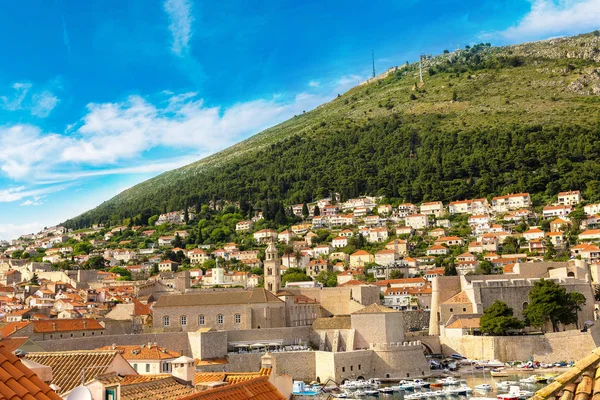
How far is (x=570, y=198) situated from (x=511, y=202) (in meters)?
7.17

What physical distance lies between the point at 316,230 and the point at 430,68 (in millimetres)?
76566

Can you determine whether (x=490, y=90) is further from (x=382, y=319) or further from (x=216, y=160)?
(x=382, y=319)

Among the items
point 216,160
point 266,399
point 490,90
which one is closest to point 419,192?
point 490,90

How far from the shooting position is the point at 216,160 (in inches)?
6063

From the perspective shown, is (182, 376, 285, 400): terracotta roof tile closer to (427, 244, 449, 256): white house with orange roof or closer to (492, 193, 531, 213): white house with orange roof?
(427, 244, 449, 256): white house with orange roof

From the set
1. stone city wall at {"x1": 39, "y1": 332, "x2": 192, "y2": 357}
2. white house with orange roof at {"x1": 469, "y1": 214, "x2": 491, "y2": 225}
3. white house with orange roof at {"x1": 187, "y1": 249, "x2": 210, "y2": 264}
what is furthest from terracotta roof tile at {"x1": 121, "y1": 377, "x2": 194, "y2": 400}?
white house with orange roof at {"x1": 469, "y1": 214, "x2": 491, "y2": 225}

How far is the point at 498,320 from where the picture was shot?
4041 centimetres

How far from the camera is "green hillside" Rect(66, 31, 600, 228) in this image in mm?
94375

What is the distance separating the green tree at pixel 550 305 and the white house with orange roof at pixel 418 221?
42.5 metres

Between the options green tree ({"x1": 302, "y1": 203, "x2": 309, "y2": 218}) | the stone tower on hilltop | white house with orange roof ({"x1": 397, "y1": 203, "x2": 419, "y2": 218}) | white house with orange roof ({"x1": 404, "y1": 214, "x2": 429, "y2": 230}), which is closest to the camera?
the stone tower on hilltop

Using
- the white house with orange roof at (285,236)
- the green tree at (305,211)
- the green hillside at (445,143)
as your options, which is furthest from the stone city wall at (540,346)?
the green tree at (305,211)

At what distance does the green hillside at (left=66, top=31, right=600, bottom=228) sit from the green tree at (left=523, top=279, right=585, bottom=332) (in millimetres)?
41754

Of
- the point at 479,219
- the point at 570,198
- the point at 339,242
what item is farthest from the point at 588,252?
the point at 339,242

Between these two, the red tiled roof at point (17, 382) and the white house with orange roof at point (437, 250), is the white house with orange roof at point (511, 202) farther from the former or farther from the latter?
the red tiled roof at point (17, 382)
